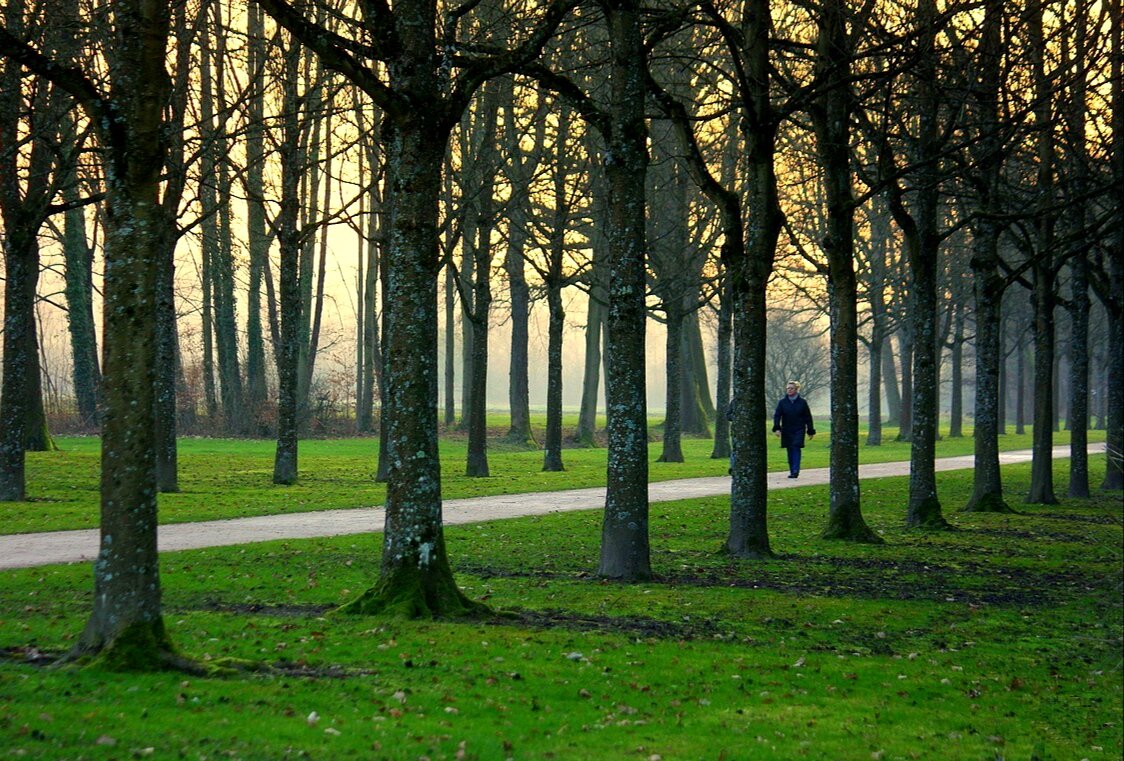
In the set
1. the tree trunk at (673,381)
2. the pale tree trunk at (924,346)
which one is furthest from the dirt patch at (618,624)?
the tree trunk at (673,381)

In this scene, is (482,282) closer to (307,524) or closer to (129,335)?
(307,524)

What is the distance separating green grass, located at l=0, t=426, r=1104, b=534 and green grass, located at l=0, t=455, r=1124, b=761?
202 inches

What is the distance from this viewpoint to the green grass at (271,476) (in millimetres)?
20211

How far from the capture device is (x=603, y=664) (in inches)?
369

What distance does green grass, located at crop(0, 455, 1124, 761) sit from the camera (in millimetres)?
7121

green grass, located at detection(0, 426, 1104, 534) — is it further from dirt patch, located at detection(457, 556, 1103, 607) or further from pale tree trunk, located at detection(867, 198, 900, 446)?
dirt patch, located at detection(457, 556, 1103, 607)

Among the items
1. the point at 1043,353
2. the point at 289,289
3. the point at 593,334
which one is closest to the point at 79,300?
the point at 289,289

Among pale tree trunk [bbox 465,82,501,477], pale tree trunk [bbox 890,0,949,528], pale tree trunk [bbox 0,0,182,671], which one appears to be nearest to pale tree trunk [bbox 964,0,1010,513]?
pale tree trunk [bbox 890,0,949,528]

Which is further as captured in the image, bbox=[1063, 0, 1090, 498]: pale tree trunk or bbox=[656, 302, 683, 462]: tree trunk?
bbox=[656, 302, 683, 462]: tree trunk

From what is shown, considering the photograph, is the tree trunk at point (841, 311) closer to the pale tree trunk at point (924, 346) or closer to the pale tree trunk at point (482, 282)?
the pale tree trunk at point (924, 346)

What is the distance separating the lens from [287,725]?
711 centimetres

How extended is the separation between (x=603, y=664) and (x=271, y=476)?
788 inches

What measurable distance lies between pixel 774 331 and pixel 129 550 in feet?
271

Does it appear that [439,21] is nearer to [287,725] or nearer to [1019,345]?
[287,725]
